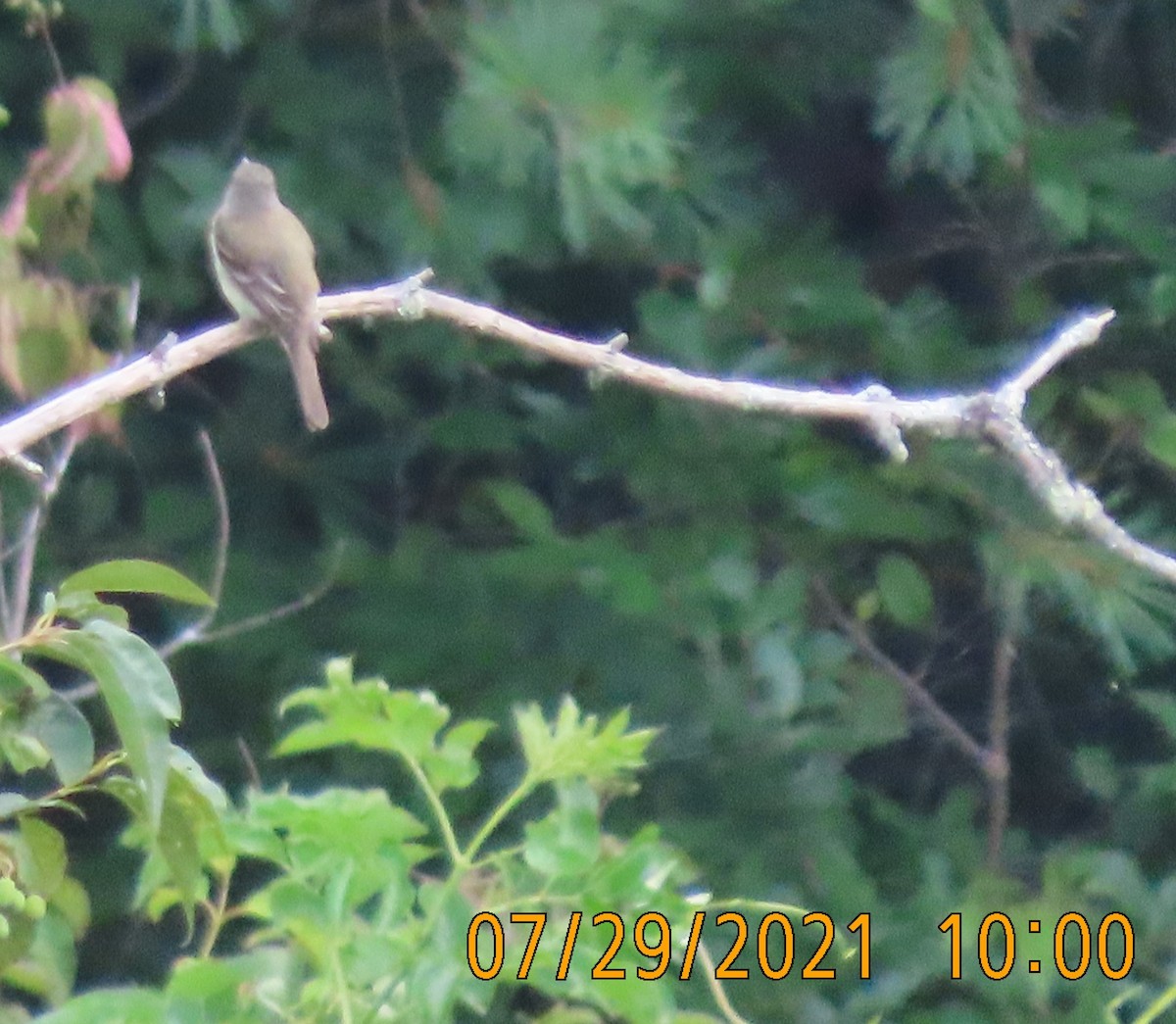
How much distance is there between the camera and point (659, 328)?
2635 millimetres

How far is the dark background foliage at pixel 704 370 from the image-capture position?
2582 millimetres

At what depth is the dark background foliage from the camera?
102 inches

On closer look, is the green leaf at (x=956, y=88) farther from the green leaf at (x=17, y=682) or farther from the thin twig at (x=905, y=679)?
the green leaf at (x=17, y=682)

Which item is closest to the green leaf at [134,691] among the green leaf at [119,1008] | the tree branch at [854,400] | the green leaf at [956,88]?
the tree branch at [854,400]

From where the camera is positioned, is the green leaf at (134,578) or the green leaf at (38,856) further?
the green leaf at (38,856)

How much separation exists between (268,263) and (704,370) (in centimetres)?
65

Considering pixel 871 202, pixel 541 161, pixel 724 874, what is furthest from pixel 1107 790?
pixel 541 161

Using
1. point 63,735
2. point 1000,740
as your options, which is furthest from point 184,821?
point 1000,740

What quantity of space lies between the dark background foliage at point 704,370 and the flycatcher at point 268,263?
0.05m

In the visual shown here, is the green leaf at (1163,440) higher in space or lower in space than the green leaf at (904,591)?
higher

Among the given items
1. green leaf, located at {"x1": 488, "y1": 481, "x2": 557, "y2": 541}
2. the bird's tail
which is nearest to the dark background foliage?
green leaf, located at {"x1": 488, "y1": 481, "x2": 557, "y2": 541}

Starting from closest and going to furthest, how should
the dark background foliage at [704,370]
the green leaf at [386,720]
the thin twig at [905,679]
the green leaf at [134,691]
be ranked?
the green leaf at [134,691] < the green leaf at [386,720] < the dark background foliage at [704,370] < the thin twig at [905,679]

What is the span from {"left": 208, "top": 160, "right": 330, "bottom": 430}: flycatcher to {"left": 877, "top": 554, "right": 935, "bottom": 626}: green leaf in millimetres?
903
